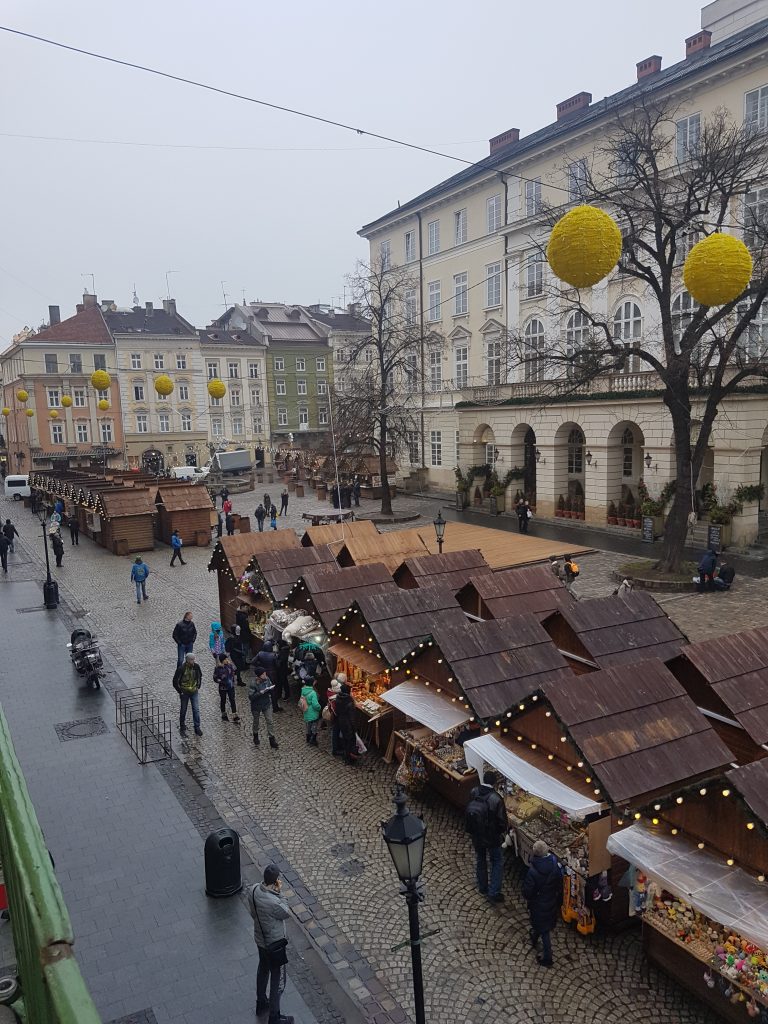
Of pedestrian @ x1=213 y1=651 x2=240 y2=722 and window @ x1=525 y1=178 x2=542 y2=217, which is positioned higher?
window @ x1=525 y1=178 x2=542 y2=217

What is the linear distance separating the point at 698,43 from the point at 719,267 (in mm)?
31410

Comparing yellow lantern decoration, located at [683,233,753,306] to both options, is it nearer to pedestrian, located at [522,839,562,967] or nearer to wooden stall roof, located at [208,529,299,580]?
pedestrian, located at [522,839,562,967]

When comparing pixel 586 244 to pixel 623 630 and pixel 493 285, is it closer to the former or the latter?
pixel 623 630

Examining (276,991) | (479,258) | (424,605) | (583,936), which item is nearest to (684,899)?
(583,936)

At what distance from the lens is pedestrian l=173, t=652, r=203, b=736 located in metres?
13.6

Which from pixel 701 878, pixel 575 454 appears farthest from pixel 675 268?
pixel 701 878

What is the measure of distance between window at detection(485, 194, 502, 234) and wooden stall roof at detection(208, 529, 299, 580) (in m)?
30.2

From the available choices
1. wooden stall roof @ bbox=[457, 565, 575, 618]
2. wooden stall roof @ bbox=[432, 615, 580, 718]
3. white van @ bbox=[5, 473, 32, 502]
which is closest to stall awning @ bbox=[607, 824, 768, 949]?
wooden stall roof @ bbox=[432, 615, 580, 718]

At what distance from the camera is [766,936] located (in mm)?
6234

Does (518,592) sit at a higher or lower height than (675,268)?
lower

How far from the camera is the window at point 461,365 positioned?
46656 millimetres

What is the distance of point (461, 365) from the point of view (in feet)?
155

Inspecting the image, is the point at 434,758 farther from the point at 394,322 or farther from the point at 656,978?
the point at 394,322

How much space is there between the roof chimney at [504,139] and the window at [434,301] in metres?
9.28
